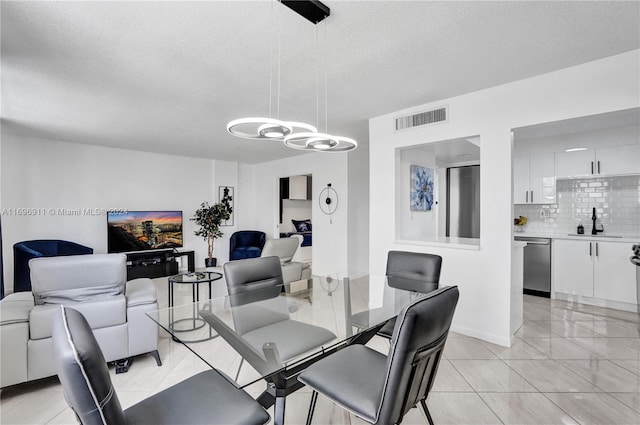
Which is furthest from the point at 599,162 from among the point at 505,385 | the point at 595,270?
the point at 505,385

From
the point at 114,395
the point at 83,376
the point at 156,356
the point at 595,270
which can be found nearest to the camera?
the point at 83,376

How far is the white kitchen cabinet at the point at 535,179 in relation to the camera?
4.71 meters

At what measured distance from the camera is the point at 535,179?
4.84m

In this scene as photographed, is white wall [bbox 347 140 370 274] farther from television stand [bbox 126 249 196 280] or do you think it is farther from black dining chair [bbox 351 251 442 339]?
television stand [bbox 126 249 196 280]

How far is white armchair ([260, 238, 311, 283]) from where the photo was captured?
4148 millimetres

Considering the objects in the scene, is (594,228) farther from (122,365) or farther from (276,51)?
(122,365)

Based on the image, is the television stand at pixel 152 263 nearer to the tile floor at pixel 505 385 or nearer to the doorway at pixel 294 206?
the doorway at pixel 294 206

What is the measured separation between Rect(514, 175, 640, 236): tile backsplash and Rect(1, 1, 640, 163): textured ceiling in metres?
2.85

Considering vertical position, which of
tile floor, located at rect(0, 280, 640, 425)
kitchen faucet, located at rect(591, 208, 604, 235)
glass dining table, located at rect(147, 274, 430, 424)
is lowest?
tile floor, located at rect(0, 280, 640, 425)

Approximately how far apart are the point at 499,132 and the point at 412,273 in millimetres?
1635

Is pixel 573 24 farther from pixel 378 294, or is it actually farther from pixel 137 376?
pixel 137 376

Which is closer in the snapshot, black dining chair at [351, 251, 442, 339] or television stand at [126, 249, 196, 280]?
black dining chair at [351, 251, 442, 339]

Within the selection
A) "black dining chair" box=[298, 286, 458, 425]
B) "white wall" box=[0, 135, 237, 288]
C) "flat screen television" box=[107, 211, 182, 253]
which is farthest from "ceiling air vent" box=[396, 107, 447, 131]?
"flat screen television" box=[107, 211, 182, 253]

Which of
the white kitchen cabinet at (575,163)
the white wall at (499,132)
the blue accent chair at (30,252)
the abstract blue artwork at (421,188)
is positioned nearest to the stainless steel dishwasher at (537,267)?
the white kitchen cabinet at (575,163)
